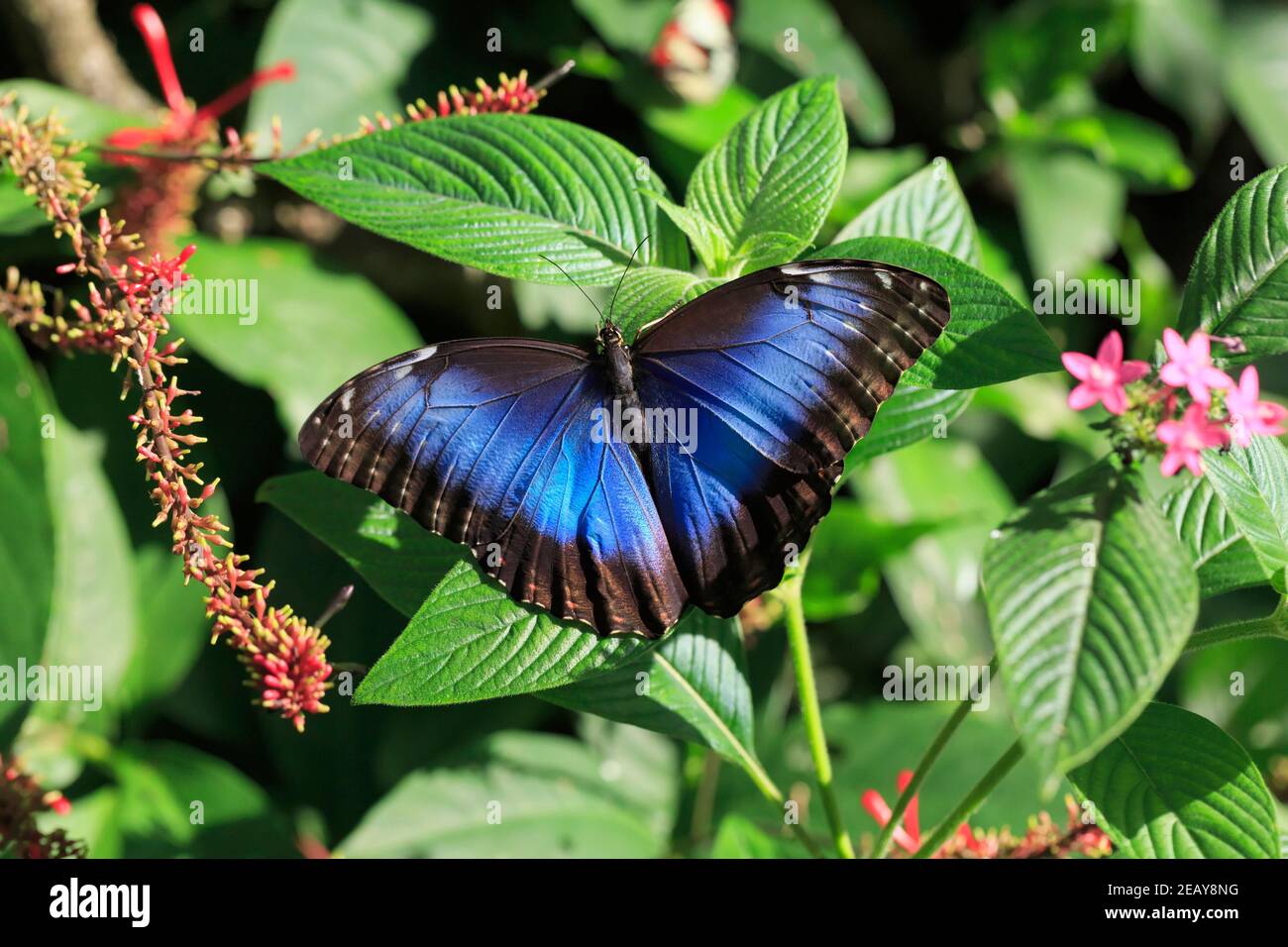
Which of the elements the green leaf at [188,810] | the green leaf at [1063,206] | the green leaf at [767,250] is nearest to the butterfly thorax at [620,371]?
the green leaf at [767,250]

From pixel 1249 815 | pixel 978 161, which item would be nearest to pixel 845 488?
pixel 978 161

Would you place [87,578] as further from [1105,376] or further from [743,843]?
[1105,376]

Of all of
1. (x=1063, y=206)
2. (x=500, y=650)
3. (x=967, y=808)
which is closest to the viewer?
(x=500, y=650)

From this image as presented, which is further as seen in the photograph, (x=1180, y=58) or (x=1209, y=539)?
(x=1180, y=58)

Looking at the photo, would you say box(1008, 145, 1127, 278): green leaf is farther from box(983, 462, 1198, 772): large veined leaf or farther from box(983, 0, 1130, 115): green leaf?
box(983, 462, 1198, 772): large veined leaf

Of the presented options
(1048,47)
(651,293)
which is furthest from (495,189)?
(1048,47)

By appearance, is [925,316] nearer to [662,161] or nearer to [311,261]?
[662,161]

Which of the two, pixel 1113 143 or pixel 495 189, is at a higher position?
pixel 1113 143

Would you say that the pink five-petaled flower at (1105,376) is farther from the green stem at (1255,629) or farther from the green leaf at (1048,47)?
the green leaf at (1048,47)
